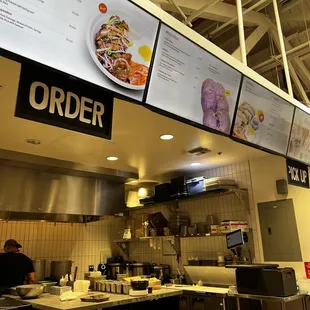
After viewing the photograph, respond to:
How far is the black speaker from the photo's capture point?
3.97 meters

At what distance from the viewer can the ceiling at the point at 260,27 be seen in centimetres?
297

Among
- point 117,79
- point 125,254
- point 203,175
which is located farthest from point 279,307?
point 117,79

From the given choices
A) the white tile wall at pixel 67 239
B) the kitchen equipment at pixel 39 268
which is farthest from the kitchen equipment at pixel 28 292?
the white tile wall at pixel 67 239

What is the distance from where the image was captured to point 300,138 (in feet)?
9.46

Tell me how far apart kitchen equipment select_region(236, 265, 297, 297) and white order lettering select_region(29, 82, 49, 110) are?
275 centimetres

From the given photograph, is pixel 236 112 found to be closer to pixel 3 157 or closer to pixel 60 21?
pixel 60 21

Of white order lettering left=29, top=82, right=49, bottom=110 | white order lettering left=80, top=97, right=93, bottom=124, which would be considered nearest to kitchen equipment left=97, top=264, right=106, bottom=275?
white order lettering left=80, top=97, right=93, bottom=124

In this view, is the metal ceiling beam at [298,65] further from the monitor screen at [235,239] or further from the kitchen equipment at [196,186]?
the monitor screen at [235,239]

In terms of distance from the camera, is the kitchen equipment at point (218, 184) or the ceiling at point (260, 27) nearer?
the ceiling at point (260, 27)

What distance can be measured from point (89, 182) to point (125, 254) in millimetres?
2304

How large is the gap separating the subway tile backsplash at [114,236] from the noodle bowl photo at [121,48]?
10.6 ft

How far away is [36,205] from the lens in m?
3.83

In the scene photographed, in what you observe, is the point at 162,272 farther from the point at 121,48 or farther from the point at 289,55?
the point at 121,48

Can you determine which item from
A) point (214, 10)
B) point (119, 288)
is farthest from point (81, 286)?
point (214, 10)
